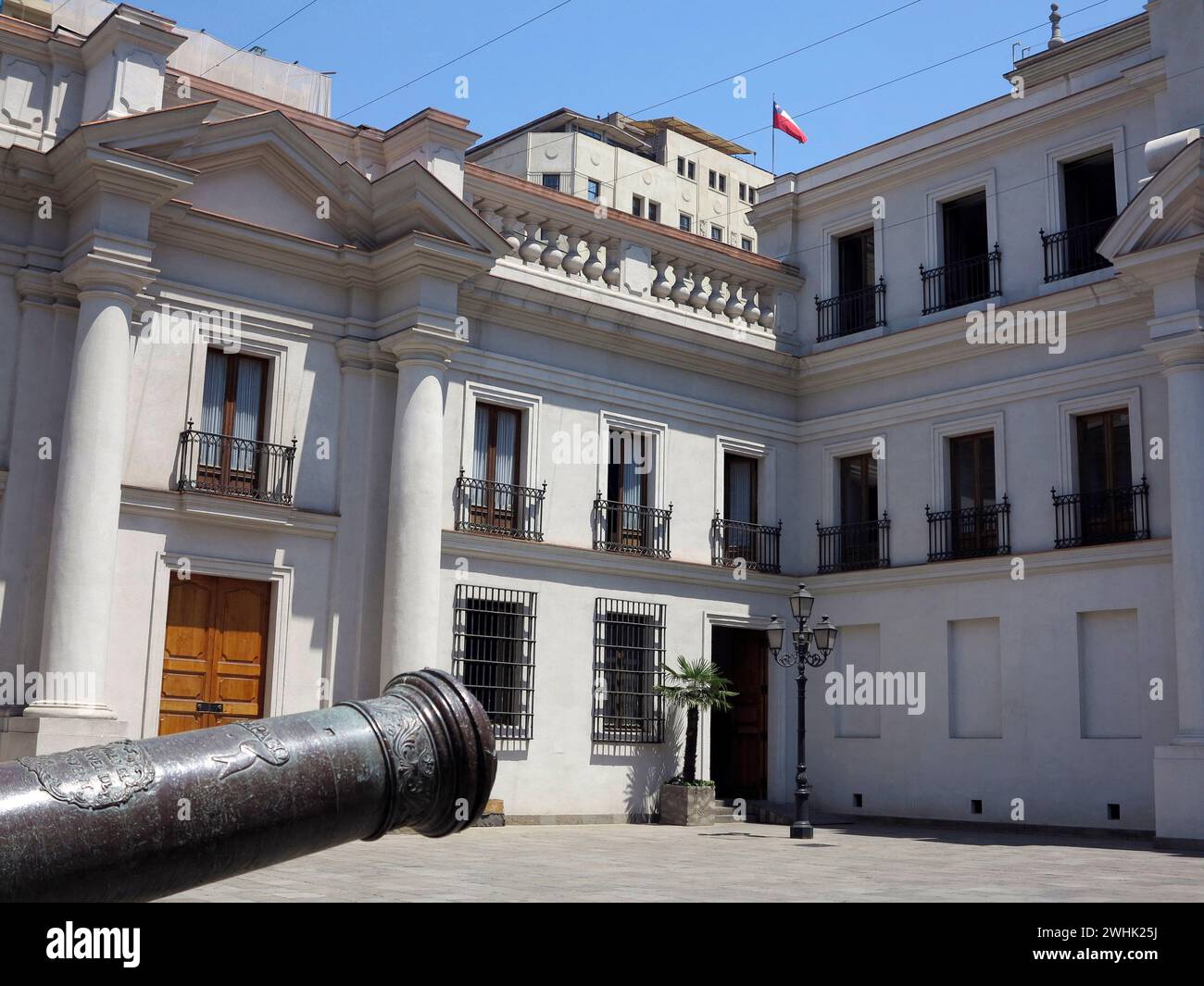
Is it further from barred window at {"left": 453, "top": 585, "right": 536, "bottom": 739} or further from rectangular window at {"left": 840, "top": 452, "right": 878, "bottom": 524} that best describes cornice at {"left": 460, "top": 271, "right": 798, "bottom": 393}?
barred window at {"left": 453, "top": 585, "right": 536, "bottom": 739}

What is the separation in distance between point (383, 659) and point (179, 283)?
5.25 metres

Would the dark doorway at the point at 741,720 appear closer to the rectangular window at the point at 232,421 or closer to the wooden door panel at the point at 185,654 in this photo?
the rectangular window at the point at 232,421

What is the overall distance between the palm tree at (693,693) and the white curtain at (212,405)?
7.70m

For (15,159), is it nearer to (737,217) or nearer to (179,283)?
(179,283)

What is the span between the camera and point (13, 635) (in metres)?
14.8

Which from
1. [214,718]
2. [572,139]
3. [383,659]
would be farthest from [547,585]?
[572,139]

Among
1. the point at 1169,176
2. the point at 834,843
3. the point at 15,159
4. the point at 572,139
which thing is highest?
the point at 572,139

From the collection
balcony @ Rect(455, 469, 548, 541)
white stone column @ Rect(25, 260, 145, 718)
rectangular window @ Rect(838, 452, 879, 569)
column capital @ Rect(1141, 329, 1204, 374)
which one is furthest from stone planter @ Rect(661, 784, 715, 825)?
column capital @ Rect(1141, 329, 1204, 374)

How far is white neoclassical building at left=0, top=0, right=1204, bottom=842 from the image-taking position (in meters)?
15.5

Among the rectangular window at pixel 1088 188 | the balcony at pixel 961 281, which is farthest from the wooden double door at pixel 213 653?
the rectangular window at pixel 1088 188

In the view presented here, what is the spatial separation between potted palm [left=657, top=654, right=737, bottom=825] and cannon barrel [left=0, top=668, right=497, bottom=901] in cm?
1513

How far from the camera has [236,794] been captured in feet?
15.6

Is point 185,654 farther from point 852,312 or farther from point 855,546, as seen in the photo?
point 852,312
